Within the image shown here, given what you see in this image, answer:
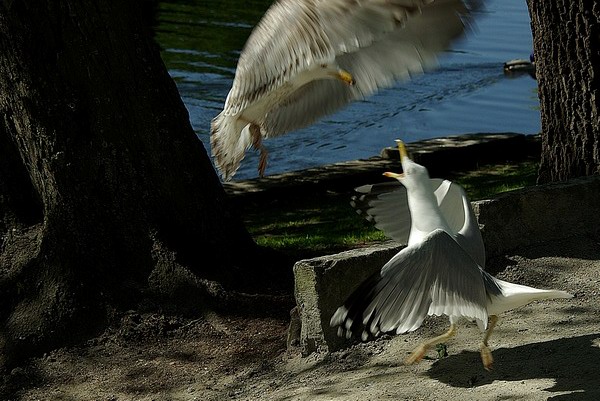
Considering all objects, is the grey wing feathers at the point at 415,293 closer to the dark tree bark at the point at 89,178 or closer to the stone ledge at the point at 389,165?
the dark tree bark at the point at 89,178

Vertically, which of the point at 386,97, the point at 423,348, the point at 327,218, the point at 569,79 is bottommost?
the point at 327,218

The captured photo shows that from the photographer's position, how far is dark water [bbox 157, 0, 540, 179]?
1588 centimetres

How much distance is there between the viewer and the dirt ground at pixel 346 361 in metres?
5.02

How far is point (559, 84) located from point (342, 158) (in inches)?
309

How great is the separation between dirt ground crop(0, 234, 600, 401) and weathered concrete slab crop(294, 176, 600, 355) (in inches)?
3.8

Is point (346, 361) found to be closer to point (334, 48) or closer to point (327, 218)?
point (334, 48)

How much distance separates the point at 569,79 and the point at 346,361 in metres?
2.91

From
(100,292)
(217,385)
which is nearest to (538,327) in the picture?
(217,385)

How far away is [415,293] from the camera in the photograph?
15.4 feet

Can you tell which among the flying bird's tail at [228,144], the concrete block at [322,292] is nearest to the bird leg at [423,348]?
the concrete block at [322,292]

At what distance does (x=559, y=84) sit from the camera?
724 centimetres

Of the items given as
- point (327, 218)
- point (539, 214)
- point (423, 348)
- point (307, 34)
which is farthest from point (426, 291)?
point (327, 218)

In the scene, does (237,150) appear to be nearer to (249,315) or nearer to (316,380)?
(249,315)

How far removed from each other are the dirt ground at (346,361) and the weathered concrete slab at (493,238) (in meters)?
0.10
